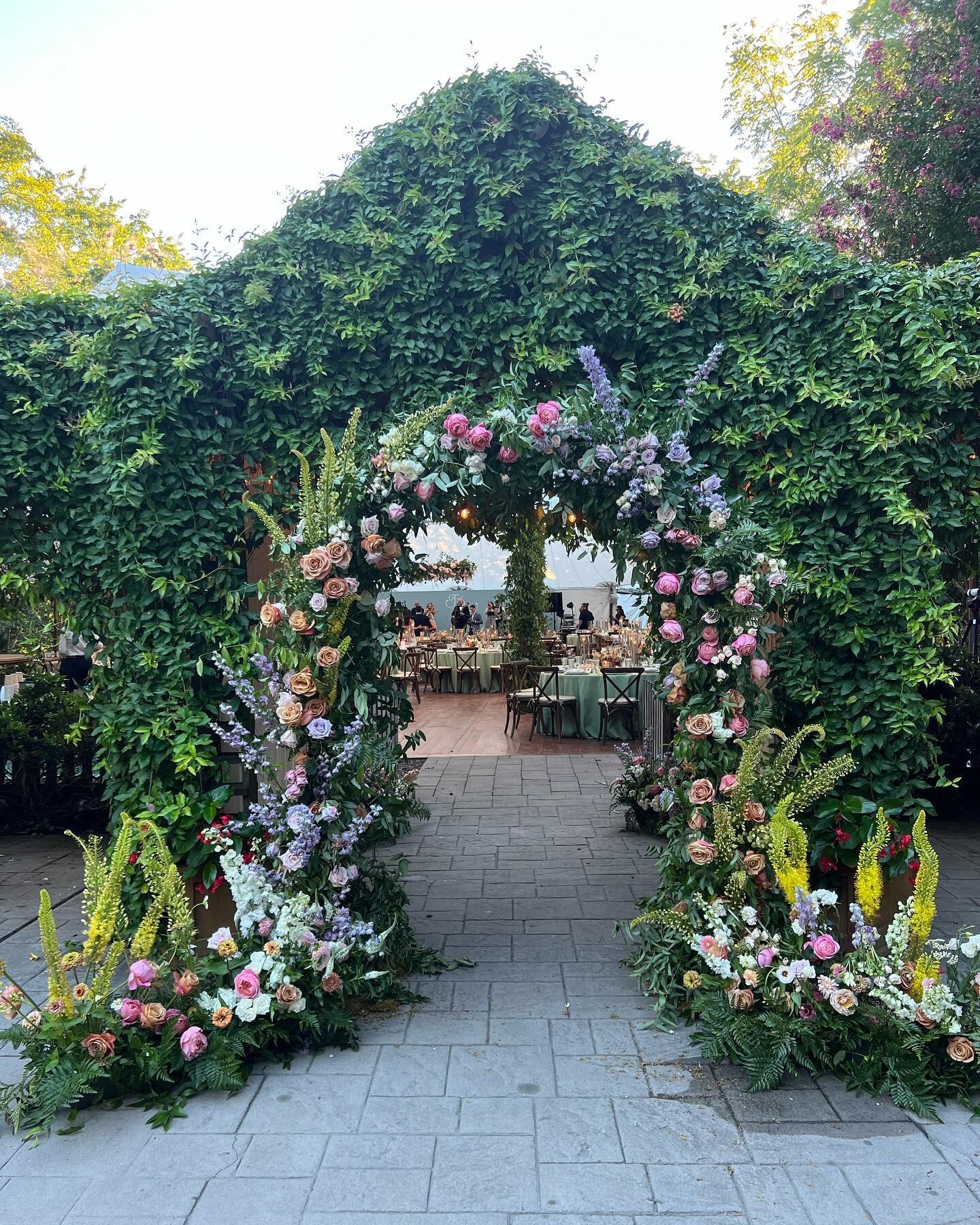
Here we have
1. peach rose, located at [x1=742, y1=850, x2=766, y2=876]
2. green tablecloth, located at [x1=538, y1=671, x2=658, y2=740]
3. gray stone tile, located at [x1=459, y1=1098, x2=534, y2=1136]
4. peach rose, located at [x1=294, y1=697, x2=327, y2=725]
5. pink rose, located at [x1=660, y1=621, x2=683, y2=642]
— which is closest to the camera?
gray stone tile, located at [x1=459, y1=1098, x2=534, y2=1136]

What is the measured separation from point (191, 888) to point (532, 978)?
5.43 ft

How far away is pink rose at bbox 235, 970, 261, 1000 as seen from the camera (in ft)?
10.5

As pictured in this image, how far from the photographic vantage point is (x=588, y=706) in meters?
10.1

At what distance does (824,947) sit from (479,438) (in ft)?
7.71

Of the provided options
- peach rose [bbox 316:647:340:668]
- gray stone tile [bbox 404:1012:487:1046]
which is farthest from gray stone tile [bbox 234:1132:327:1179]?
peach rose [bbox 316:647:340:668]

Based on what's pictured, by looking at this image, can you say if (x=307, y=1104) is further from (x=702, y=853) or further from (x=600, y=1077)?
(x=702, y=853)

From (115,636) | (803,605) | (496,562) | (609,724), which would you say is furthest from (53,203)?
(803,605)

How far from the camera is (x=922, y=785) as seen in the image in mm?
3668

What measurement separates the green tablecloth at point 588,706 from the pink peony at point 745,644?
6189 mm

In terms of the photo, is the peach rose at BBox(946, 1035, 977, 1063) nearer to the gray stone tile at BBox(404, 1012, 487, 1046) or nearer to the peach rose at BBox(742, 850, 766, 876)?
the peach rose at BBox(742, 850, 766, 876)

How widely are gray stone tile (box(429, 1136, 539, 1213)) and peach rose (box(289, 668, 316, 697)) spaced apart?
66.2 inches

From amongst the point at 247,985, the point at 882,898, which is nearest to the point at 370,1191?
the point at 247,985

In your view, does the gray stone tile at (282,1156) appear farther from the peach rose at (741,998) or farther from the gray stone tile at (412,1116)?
the peach rose at (741,998)

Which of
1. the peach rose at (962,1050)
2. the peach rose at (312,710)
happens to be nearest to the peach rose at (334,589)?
the peach rose at (312,710)
